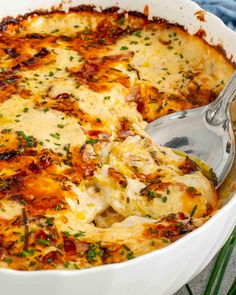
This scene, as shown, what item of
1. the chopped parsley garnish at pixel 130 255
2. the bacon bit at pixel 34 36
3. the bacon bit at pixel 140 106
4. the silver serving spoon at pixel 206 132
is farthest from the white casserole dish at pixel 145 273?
the bacon bit at pixel 34 36

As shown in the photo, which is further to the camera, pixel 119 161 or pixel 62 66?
pixel 62 66

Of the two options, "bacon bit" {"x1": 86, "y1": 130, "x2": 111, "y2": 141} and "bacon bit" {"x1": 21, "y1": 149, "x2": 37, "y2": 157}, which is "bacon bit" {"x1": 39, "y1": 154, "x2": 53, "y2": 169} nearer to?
"bacon bit" {"x1": 21, "y1": 149, "x2": 37, "y2": 157}

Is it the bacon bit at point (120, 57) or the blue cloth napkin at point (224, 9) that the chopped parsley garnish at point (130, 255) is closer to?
the bacon bit at point (120, 57)

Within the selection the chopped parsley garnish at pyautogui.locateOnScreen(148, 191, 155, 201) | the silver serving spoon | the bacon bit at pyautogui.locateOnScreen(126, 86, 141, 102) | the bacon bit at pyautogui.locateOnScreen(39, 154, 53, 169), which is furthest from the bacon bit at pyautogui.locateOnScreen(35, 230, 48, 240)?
the bacon bit at pyautogui.locateOnScreen(126, 86, 141, 102)

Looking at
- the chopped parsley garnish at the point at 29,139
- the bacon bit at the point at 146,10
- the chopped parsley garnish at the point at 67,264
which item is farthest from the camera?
the bacon bit at the point at 146,10

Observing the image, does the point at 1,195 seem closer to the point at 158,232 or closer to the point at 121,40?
the point at 158,232

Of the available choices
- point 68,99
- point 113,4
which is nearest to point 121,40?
point 113,4

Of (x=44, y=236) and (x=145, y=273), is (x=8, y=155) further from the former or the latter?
(x=145, y=273)
